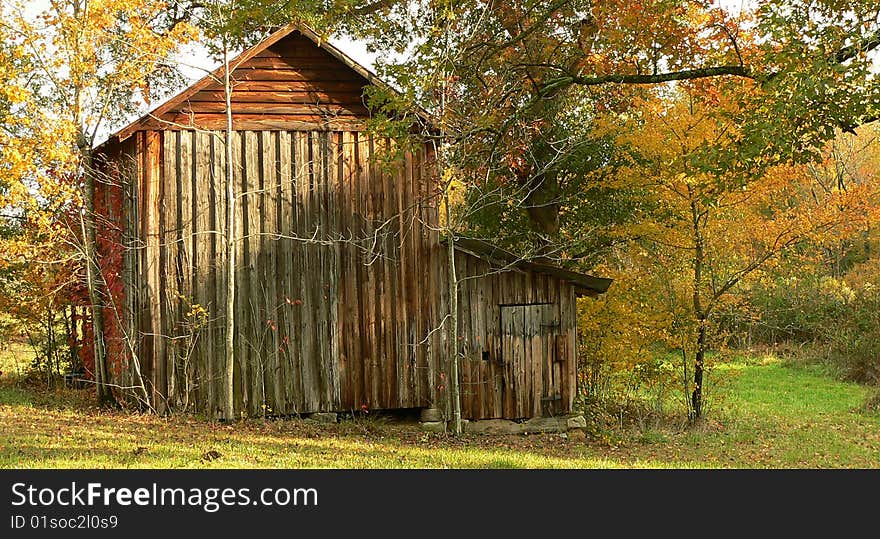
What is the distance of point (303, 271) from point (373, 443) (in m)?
3.24

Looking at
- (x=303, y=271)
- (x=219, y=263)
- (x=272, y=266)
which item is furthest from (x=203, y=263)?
(x=303, y=271)

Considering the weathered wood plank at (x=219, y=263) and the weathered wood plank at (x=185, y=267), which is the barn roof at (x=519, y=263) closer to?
the weathered wood plank at (x=219, y=263)

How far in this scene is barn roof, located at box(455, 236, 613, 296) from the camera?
15211 mm

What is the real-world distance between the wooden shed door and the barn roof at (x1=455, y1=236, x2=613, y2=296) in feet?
2.07

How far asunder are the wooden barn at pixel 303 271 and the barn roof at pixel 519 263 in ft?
0.13

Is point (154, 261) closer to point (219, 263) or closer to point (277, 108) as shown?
point (219, 263)

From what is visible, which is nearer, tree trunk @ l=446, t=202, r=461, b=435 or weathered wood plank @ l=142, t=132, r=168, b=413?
weathered wood plank @ l=142, t=132, r=168, b=413

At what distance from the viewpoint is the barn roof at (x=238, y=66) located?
14.1 m

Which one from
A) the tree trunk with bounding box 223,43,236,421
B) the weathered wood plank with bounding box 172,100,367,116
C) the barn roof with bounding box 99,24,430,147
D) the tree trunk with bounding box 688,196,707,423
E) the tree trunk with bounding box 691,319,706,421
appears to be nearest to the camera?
the barn roof with bounding box 99,24,430,147

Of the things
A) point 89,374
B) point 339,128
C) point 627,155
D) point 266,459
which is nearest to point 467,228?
point 627,155

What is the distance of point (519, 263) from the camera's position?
1560 cm

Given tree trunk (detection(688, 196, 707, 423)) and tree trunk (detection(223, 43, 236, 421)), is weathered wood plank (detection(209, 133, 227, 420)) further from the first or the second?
tree trunk (detection(688, 196, 707, 423))

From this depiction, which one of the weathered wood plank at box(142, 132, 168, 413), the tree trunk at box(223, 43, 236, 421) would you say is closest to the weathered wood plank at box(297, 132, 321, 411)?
the tree trunk at box(223, 43, 236, 421)

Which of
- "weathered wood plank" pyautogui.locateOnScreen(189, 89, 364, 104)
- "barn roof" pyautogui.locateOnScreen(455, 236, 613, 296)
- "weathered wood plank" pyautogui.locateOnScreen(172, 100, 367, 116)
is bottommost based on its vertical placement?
"barn roof" pyautogui.locateOnScreen(455, 236, 613, 296)
